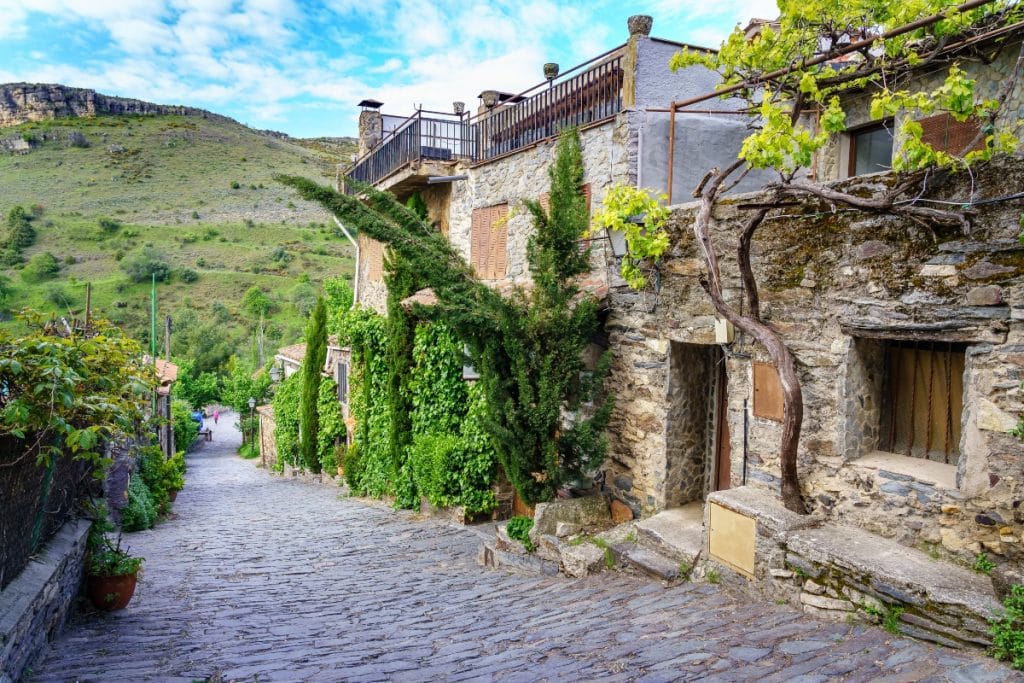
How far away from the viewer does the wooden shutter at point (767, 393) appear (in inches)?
238

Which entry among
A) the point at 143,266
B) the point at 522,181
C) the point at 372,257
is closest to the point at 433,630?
the point at 522,181

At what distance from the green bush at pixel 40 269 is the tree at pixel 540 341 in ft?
149

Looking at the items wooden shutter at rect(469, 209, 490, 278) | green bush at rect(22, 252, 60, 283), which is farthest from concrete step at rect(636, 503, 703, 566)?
green bush at rect(22, 252, 60, 283)

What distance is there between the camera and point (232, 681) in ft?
15.1

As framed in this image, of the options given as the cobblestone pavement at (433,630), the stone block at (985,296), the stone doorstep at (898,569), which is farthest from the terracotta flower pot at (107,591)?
the stone block at (985,296)

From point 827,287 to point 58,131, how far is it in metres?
82.7

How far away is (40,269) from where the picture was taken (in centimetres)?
4372

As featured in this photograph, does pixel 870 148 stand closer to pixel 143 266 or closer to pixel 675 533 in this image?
pixel 675 533

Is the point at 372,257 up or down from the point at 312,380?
up

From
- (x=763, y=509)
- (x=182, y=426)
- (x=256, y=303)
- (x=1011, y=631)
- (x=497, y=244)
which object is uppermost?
(x=497, y=244)

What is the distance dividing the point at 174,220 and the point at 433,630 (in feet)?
195

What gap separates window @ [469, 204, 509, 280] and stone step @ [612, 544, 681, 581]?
589 centimetres

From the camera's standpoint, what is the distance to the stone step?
6164mm

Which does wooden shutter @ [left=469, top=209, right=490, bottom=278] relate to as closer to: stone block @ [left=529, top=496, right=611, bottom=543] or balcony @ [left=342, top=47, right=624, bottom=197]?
balcony @ [left=342, top=47, right=624, bottom=197]
